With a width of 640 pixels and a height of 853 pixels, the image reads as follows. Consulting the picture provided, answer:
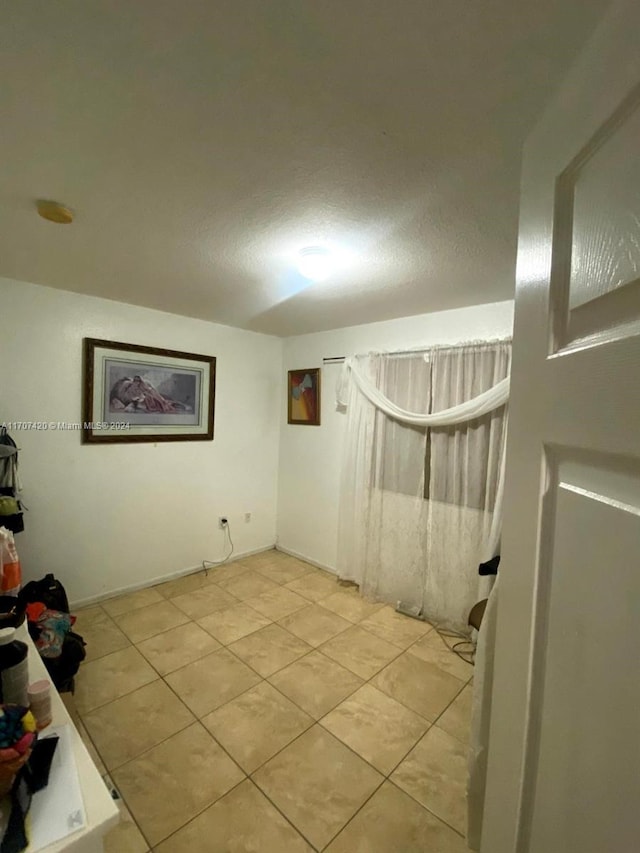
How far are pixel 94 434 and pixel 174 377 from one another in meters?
0.75

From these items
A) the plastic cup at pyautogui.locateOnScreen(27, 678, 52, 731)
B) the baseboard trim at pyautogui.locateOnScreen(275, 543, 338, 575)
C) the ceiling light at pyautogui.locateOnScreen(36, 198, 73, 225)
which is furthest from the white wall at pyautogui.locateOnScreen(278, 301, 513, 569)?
the plastic cup at pyautogui.locateOnScreen(27, 678, 52, 731)

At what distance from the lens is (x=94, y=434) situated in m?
2.70

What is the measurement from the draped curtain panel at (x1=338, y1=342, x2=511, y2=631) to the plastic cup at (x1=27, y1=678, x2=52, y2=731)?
2.18 meters

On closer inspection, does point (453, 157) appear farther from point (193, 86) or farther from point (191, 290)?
point (191, 290)

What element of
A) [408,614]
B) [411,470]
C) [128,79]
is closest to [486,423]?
[411,470]

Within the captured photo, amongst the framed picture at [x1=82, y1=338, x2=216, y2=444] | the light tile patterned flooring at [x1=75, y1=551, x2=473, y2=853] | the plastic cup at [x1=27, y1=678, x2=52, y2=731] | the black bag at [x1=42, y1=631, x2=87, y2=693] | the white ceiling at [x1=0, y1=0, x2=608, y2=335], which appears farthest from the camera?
the framed picture at [x1=82, y1=338, x2=216, y2=444]

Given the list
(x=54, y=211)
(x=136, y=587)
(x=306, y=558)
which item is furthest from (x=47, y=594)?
(x=306, y=558)

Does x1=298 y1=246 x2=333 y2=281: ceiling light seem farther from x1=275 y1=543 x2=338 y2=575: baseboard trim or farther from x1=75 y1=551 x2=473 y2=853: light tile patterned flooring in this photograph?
x1=275 y1=543 x2=338 y2=575: baseboard trim

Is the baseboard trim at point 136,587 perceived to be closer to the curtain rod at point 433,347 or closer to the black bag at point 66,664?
the black bag at point 66,664

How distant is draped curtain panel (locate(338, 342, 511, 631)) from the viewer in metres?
2.41

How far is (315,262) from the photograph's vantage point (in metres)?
1.82

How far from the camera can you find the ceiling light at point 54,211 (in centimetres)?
142

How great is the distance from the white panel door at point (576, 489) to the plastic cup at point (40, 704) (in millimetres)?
1131

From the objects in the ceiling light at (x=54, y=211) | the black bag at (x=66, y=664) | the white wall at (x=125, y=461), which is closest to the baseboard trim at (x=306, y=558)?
the white wall at (x=125, y=461)
